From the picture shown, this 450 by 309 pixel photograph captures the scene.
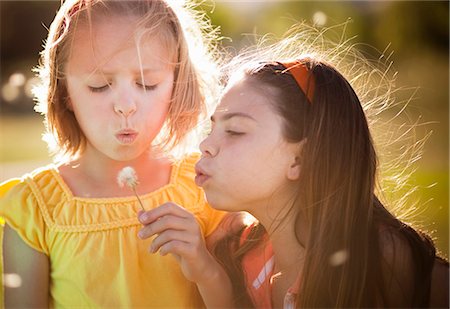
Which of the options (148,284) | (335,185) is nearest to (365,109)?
(335,185)

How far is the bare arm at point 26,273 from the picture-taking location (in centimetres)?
205

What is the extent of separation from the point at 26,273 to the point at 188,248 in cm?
54

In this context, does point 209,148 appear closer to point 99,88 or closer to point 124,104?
point 124,104

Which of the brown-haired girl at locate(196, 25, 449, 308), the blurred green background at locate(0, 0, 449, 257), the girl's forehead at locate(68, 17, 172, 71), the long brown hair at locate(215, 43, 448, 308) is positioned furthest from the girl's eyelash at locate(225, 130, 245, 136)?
the blurred green background at locate(0, 0, 449, 257)

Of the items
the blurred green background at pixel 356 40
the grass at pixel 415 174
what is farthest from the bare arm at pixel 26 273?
the blurred green background at pixel 356 40

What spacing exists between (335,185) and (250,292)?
46 centimetres

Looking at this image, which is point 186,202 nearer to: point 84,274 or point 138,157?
point 138,157

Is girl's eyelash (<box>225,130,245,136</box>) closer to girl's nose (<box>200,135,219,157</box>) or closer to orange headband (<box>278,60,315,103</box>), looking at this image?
girl's nose (<box>200,135,219,157</box>)

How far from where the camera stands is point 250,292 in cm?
209

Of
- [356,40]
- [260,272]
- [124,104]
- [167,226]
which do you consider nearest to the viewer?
[167,226]

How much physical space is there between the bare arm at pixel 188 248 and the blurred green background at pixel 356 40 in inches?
151

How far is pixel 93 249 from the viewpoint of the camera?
206 cm

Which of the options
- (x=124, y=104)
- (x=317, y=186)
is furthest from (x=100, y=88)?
(x=317, y=186)

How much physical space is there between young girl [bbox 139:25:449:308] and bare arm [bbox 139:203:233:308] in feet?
0.07
